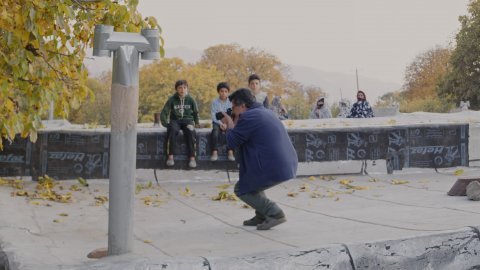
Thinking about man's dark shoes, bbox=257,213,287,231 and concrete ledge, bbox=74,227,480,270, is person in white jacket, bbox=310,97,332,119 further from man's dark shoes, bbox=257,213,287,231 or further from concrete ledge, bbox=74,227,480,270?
concrete ledge, bbox=74,227,480,270

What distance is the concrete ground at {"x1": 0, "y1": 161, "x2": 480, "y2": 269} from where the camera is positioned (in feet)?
19.9

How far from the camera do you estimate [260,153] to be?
714 centimetres

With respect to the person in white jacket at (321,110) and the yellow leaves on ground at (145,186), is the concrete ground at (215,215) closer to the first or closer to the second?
the yellow leaves on ground at (145,186)

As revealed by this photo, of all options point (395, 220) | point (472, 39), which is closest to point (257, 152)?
point (395, 220)

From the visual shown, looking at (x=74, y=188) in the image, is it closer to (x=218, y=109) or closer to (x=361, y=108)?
(x=218, y=109)

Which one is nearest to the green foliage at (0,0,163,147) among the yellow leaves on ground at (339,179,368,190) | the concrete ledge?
the concrete ledge

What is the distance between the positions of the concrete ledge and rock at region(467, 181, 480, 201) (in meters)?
2.62

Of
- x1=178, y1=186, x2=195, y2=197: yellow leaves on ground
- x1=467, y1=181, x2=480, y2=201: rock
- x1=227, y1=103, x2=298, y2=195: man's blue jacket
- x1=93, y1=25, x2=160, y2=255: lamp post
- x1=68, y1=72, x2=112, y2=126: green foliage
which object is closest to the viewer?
x1=93, y1=25, x2=160, y2=255: lamp post

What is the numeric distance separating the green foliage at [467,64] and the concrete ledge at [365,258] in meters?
37.0

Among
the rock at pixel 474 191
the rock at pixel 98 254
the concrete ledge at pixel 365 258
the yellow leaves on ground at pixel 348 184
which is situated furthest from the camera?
the yellow leaves on ground at pixel 348 184

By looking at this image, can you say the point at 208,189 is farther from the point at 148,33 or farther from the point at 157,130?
the point at 148,33

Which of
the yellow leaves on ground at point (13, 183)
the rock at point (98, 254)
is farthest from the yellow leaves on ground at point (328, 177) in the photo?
the rock at point (98, 254)

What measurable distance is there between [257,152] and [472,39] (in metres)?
37.6

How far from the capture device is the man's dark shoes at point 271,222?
7.13 m
